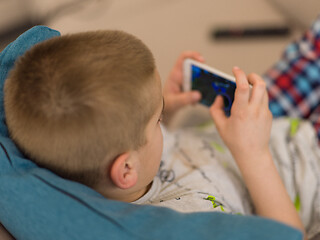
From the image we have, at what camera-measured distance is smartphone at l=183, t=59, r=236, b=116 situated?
652 mm

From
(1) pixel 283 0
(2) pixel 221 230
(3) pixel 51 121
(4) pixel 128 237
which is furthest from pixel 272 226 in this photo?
(1) pixel 283 0

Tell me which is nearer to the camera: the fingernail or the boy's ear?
the boy's ear

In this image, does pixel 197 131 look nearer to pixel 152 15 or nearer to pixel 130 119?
pixel 130 119

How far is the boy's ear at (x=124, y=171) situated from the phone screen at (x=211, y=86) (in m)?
0.26

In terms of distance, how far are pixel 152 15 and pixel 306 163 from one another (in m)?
0.87

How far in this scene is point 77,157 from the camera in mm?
432

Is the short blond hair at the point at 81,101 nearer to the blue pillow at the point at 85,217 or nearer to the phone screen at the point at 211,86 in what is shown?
the blue pillow at the point at 85,217

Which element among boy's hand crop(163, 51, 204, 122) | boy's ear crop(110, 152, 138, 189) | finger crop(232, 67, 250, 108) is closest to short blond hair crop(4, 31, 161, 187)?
boy's ear crop(110, 152, 138, 189)

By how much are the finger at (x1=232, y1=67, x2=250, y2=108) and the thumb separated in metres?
0.07

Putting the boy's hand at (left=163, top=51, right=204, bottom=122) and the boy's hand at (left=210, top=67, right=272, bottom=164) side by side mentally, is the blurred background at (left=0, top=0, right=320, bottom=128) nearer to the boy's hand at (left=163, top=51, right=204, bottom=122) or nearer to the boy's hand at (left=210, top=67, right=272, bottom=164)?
the boy's hand at (left=163, top=51, right=204, bottom=122)

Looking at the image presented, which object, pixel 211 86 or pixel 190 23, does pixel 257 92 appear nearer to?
pixel 211 86

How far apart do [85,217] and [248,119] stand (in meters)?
0.33

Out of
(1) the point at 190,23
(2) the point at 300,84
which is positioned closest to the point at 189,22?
(1) the point at 190,23

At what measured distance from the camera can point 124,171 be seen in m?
0.47
